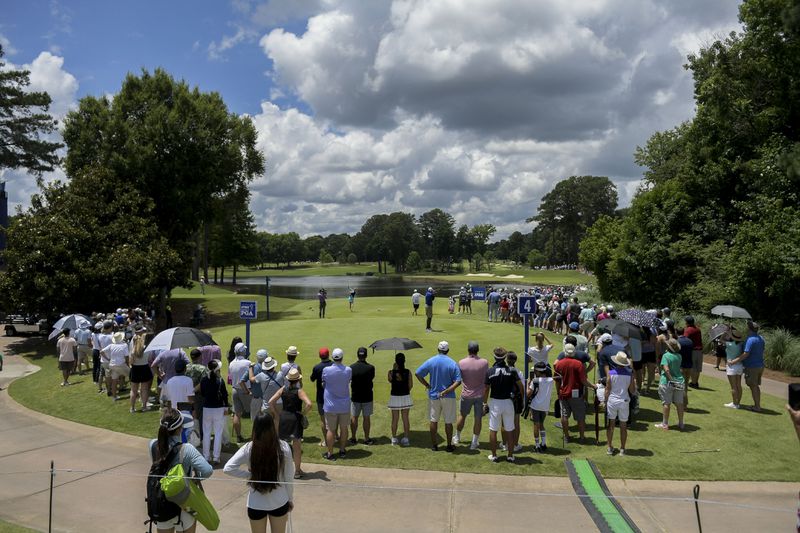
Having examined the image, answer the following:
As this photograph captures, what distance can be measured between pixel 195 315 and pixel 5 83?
20.7 meters

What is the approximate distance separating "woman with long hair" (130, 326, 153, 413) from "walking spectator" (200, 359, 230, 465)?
13.1 ft

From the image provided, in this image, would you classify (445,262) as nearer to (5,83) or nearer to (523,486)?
(5,83)

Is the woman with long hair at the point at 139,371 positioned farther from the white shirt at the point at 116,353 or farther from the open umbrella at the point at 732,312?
the open umbrella at the point at 732,312

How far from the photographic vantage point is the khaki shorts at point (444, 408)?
991cm

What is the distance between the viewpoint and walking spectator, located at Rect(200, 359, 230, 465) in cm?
930

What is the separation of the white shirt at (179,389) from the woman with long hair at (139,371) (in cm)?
383

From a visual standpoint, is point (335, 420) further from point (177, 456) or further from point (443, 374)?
point (177, 456)

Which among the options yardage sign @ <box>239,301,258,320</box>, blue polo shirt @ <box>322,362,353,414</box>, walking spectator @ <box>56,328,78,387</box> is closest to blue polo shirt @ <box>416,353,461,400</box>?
blue polo shirt @ <box>322,362,353,414</box>

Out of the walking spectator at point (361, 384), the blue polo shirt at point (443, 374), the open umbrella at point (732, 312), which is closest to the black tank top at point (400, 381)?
the blue polo shirt at point (443, 374)

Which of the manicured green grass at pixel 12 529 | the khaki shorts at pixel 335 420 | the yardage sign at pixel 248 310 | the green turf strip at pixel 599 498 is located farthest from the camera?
the yardage sign at pixel 248 310

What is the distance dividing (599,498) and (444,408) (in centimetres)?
305

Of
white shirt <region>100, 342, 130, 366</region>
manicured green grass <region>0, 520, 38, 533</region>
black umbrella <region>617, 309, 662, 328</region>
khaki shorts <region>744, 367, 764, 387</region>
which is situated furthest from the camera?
white shirt <region>100, 342, 130, 366</region>

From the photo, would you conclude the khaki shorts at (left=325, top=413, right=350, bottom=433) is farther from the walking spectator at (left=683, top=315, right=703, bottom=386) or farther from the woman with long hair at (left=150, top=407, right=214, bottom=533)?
the walking spectator at (left=683, top=315, right=703, bottom=386)

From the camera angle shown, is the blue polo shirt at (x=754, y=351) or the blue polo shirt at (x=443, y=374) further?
the blue polo shirt at (x=754, y=351)
